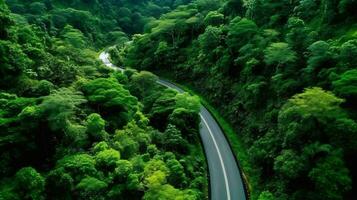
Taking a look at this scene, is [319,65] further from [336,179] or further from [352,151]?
[336,179]

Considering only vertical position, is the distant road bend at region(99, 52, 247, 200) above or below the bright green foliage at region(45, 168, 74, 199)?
above

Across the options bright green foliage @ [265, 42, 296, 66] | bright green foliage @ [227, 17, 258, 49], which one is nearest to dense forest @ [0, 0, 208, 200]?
bright green foliage @ [265, 42, 296, 66]

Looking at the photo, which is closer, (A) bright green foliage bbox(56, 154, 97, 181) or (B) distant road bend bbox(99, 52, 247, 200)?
(A) bright green foliage bbox(56, 154, 97, 181)

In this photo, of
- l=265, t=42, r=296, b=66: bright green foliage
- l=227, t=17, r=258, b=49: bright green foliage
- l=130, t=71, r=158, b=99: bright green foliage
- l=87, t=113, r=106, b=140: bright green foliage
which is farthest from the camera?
l=227, t=17, r=258, b=49: bright green foliage

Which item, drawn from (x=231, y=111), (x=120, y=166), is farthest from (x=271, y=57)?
(x=120, y=166)

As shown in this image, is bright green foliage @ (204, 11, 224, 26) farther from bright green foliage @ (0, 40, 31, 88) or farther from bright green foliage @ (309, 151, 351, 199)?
bright green foliage @ (309, 151, 351, 199)

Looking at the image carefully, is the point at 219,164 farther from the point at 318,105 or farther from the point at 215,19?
the point at 215,19

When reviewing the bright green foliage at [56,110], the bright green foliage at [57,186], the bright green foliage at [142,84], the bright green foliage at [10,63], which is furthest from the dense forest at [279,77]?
the bright green foliage at [10,63]
